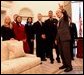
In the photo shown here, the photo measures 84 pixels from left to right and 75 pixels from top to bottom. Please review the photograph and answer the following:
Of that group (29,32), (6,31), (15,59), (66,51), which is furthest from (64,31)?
(29,32)

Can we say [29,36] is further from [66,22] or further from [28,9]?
[28,9]

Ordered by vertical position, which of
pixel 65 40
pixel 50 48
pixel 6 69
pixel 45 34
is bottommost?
pixel 6 69

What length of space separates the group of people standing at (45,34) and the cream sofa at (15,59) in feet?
4.41

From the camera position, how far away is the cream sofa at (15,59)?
443cm

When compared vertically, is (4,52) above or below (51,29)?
below

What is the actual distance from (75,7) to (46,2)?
457cm

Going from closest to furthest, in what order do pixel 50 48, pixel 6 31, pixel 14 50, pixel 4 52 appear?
1. pixel 4 52
2. pixel 14 50
3. pixel 6 31
4. pixel 50 48

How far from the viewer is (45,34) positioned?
826 centimetres

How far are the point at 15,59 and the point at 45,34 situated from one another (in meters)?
3.27

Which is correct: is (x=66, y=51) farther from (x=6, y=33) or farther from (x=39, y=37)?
(x=39, y=37)

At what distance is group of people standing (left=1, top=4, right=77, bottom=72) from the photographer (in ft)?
21.3

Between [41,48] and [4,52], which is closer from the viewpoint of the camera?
[4,52]

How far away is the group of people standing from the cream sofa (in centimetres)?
134

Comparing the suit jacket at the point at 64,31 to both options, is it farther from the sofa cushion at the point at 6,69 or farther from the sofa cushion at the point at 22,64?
the sofa cushion at the point at 6,69
